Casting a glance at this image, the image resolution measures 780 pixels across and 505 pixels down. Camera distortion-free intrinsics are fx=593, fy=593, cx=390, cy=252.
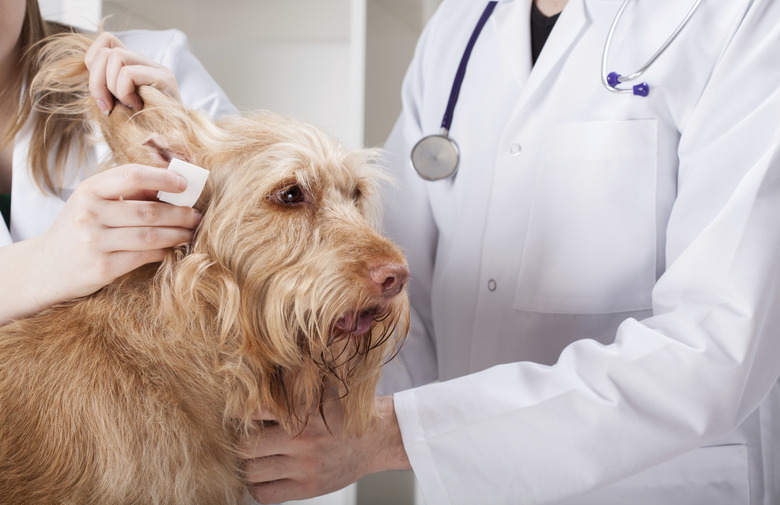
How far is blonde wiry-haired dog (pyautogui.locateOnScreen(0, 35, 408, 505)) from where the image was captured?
0.59 metres

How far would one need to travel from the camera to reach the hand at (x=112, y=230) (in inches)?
24.0

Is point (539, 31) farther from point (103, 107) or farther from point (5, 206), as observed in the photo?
point (5, 206)

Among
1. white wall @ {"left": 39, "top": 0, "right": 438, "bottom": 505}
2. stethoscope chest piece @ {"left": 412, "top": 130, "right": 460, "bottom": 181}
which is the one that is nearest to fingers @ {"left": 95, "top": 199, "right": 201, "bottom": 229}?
stethoscope chest piece @ {"left": 412, "top": 130, "right": 460, "bottom": 181}

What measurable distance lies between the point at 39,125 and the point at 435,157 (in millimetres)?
677

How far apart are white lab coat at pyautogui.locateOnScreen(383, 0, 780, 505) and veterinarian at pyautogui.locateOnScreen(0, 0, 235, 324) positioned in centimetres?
40

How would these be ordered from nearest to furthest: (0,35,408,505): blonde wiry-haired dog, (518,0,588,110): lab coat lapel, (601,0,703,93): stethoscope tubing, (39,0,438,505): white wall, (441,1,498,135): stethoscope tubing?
(0,35,408,505): blonde wiry-haired dog < (601,0,703,93): stethoscope tubing < (518,0,588,110): lab coat lapel < (441,1,498,135): stethoscope tubing < (39,0,438,505): white wall

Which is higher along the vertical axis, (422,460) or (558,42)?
(558,42)

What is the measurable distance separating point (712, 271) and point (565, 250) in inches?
10.3

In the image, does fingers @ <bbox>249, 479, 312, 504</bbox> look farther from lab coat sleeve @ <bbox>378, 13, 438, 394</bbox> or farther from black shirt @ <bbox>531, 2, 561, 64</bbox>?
black shirt @ <bbox>531, 2, 561, 64</bbox>

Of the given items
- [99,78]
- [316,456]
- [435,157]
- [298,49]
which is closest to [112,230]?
[99,78]

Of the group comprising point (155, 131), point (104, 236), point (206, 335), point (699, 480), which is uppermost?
point (155, 131)

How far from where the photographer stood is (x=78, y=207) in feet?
2.11

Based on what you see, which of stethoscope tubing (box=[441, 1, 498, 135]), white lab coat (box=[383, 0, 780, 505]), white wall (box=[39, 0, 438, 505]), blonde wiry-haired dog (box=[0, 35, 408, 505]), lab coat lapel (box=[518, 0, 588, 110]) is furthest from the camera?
white wall (box=[39, 0, 438, 505])

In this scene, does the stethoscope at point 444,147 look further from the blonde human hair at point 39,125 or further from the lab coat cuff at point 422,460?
the blonde human hair at point 39,125
